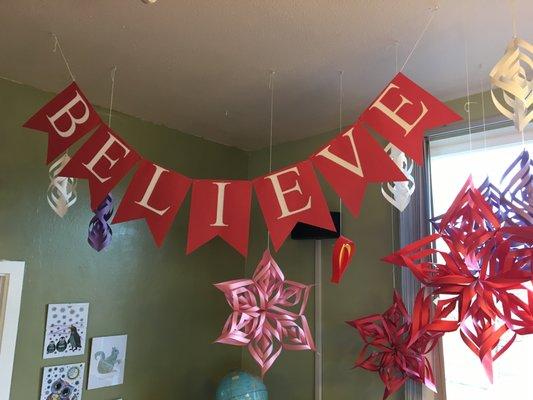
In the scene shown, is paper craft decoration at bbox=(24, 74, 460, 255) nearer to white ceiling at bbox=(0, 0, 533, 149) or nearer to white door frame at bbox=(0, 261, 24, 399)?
white ceiling at bbox=(0, 0, 533, 149)

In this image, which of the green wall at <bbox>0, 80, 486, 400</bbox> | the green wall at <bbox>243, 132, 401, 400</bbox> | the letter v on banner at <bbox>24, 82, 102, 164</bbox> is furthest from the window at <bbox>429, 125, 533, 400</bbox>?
the letter v on banner at <bbox>24, 82, 102, 164</bbox>

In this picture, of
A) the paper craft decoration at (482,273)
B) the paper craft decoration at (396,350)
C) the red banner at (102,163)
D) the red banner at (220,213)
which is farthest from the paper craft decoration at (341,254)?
the red banner at (102,163)

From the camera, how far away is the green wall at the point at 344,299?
6.81 feet

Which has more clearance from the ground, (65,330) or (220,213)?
(220,213)

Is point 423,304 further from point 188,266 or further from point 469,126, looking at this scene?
point 188,266

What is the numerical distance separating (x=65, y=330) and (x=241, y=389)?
836mm

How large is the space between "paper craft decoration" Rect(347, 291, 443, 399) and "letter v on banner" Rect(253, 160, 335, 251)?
680 millimetres

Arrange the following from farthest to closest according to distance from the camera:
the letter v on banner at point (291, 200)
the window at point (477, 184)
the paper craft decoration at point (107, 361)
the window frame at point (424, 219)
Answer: the paper craft decoration at point (107, 361)
the window frame at point (424, 219)
the window at point (477, 184)
the letter v on banner at point (291, 200)

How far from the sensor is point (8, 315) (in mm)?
1770

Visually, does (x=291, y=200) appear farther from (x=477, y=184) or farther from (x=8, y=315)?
(x=8, y=315)

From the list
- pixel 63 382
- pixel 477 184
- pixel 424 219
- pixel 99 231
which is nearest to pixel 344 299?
pixel 424 219

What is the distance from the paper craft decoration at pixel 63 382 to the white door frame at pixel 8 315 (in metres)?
0.15

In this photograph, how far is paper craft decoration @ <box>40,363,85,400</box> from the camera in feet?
6.08

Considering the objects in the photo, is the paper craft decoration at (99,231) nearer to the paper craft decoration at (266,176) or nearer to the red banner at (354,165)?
the paper craft decoration at (266,176)
